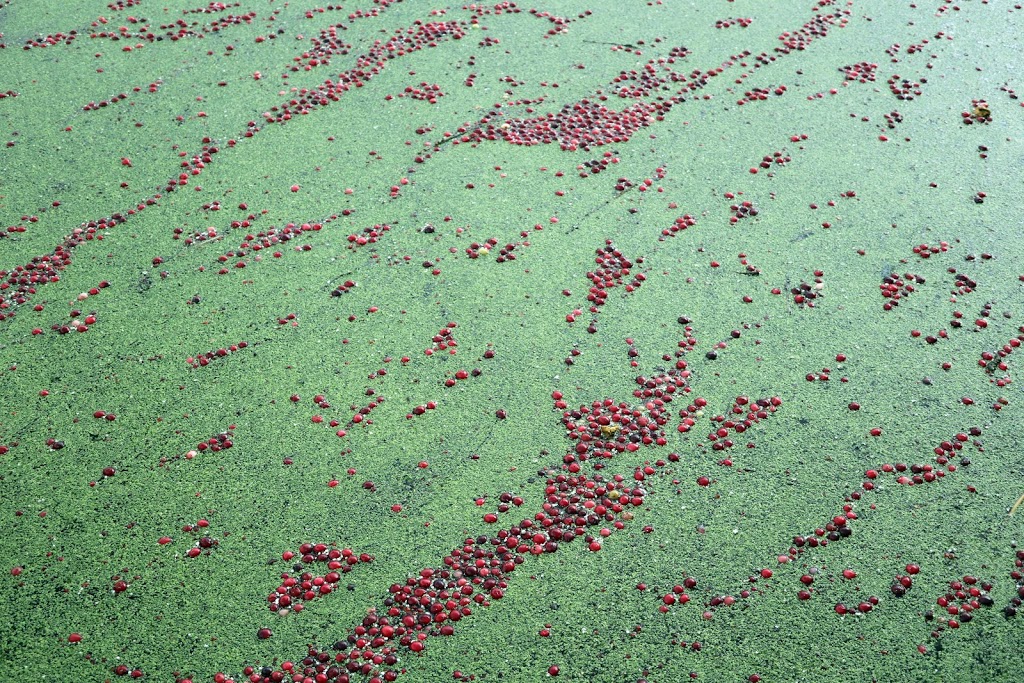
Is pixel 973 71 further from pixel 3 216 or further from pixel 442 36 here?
pixel 3 216

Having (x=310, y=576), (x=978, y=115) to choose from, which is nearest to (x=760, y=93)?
(x=978, y=115)

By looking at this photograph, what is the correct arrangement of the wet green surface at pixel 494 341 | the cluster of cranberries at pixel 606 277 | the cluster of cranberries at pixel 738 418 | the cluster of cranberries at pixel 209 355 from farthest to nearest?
the cluster of cranberries at pixel 606 277, the cluster of cranberries at pixel 209 355, the cluster of cranberries at pixel 738 418, the wet green surface at pixel 494 341

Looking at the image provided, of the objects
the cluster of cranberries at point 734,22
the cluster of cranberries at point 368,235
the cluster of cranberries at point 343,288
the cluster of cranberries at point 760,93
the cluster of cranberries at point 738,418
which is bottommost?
the cluster of cranberries at point 738,418

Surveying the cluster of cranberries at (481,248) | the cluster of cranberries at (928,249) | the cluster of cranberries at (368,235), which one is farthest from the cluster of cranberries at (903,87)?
the cluster of cranberries at (368,235)

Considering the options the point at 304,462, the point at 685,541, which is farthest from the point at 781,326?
the point at 304,462

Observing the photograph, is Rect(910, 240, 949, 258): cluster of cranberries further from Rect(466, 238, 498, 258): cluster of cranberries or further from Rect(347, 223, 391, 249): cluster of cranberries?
Rect(347, 223, 391, 249): cluster of cranberries

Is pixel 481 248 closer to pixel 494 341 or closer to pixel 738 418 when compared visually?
pixel 494 341

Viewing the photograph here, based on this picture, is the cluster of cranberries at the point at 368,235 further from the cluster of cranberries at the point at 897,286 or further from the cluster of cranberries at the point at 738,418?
the cluster of cranberries at the point at 897,286

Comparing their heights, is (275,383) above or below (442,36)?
below

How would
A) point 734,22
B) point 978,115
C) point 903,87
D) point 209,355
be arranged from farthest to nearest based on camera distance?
point 734,22 → point 903,87 → point 978,115 → point 209,355
